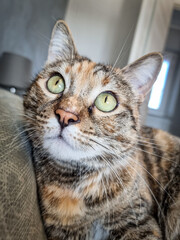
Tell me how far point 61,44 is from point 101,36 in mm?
3253

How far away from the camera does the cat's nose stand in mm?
713

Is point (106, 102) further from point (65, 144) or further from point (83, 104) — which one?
point (65, 144)

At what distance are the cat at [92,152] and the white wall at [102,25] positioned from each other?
10.3ft

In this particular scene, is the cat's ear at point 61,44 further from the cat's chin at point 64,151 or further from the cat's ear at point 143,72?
the cat's chin at point 64,151

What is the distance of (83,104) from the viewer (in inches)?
31.4

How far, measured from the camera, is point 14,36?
10.2 feet

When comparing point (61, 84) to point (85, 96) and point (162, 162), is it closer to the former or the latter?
point (85, 96)

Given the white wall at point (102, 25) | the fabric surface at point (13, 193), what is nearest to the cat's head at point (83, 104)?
the fabric surface at point (13, 193)

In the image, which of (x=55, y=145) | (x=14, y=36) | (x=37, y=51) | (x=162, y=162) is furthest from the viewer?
(x=37, y=51)

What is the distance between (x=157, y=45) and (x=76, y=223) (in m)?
2.99

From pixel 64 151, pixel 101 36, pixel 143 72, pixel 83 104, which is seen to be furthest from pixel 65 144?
pixel 101 36

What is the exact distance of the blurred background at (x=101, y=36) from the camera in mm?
2893

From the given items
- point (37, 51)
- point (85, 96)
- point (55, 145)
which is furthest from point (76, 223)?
point (37, 51)

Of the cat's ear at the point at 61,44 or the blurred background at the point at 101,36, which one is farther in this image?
the blurred background at the point at 101,36
